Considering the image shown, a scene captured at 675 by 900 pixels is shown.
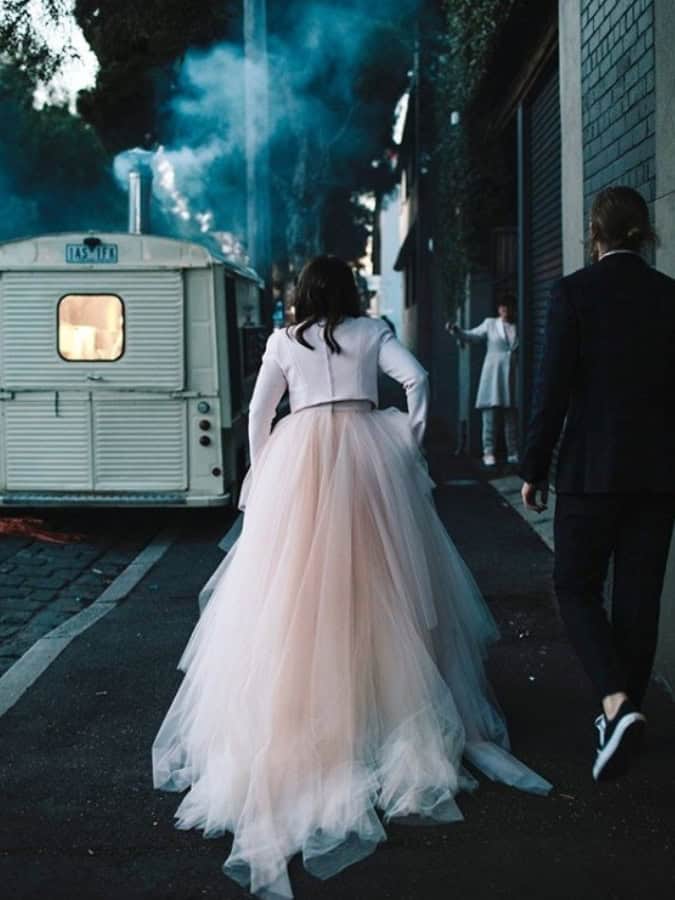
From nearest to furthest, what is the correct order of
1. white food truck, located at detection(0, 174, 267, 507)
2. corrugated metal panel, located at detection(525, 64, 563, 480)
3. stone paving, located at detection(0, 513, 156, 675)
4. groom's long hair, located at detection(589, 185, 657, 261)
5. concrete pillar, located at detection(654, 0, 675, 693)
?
groom's long hair, located at detection(589, 185, 657, 261) → concrete pillar, located at detection(654, 0, 675, 693) → stone paving, located at detection(0, 513, 156, 675) → white food truck, located at detection(0, 174, 267, 507) → corrugated metal panel, located at detection(525, 64, 563, 480)

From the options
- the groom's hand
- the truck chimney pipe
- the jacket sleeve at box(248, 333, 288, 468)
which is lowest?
the groom's hand

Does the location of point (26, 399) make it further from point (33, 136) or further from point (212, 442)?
point (33, 136)

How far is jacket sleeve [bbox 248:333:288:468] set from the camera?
4695mm

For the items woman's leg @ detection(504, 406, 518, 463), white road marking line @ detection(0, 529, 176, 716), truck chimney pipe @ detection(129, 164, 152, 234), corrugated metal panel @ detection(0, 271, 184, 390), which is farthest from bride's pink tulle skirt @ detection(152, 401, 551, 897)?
truck chimney pipe @ detection(129, 164, 152, 234)

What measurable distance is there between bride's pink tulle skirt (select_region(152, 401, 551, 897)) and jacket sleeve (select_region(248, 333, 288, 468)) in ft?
0.23

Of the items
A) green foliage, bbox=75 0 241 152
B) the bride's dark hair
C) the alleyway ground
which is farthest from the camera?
green foliage, bbox=75 0 241 152

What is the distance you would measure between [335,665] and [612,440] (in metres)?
1.18

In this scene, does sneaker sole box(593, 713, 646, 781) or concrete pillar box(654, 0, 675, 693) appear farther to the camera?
concrete pillar box(654, 0, 675, 693)

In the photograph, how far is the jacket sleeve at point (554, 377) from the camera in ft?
14.1

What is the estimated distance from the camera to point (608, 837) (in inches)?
154

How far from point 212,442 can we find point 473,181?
270 inches

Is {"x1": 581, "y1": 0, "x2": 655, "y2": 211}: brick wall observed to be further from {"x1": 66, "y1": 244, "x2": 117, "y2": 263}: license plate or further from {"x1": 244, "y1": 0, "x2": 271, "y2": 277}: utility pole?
{"x1": 244, "y1": 0, "x2": 271, "y2": 277}: utility pole

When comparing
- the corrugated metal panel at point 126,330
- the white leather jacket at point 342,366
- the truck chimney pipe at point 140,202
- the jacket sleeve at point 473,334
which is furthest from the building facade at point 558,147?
the truck chimney pipe at point 140,202

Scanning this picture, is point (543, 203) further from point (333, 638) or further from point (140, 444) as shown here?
point (333, 638)
